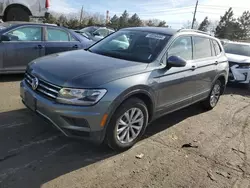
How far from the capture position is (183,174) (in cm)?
334

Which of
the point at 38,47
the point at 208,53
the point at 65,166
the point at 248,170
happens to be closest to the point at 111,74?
the point at 65,166

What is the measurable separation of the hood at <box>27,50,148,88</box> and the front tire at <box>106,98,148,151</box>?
1.42 ft

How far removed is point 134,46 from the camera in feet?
14.0

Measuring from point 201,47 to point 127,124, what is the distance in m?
2.41

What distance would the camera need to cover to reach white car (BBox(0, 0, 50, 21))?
35.4ft

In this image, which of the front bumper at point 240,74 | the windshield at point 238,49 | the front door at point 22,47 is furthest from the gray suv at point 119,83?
the windshield at point 238,49

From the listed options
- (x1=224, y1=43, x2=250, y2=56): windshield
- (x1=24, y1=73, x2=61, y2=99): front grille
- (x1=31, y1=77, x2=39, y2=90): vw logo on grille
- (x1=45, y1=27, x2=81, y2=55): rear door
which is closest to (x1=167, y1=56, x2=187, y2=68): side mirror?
(x1=24, y1=73, x2=61, y2=99): front grille

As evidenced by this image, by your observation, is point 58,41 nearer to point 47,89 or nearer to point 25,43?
point 25,43

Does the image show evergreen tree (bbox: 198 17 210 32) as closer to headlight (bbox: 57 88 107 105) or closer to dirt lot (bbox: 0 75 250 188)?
dirt lot (bbox: 0 75 250 188)

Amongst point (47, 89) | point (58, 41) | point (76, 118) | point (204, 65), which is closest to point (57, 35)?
point (58, 41)

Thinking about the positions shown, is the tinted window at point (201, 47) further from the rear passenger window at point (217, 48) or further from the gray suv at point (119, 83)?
the rear passenger window at point (217, 48)

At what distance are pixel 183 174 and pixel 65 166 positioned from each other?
4.83ft

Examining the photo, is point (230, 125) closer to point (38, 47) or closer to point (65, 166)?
point (65, 166)

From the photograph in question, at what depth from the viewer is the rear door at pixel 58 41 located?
692cm
